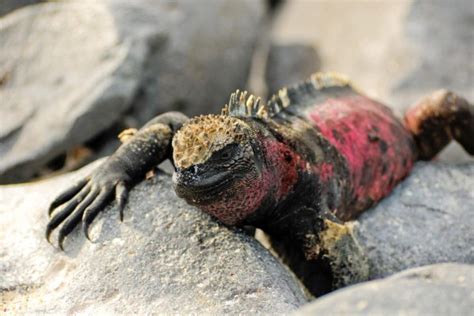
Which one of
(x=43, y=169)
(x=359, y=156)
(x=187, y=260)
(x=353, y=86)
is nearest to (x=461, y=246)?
(x=359, y=156)

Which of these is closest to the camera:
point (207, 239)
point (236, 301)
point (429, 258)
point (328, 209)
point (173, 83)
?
point (236, 301)

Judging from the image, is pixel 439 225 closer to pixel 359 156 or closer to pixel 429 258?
pixel 429 258

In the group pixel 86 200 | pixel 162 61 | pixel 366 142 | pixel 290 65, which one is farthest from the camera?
pixel 290 65

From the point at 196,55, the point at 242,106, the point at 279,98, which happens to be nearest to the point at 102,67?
the point at 196,55

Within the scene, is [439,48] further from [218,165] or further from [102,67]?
[218,165]

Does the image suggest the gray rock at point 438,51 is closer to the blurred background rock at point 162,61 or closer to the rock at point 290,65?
the blurred background rock at point 162,61

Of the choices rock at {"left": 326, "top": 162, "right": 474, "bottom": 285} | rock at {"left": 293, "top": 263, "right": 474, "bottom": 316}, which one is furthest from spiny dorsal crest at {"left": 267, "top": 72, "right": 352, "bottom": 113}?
rock at {"left": 293, "top": 263, "right": 474, "bottom": 316}
